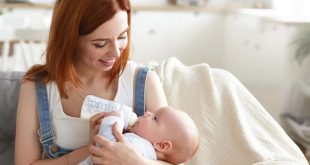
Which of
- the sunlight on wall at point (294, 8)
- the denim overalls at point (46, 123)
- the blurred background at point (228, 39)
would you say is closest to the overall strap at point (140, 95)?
the denim overalls at point (46, 123)

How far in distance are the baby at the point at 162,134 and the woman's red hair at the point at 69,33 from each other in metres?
0.19

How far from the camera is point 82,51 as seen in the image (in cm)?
120

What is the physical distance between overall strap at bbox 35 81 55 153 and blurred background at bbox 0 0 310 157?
3.69 ft

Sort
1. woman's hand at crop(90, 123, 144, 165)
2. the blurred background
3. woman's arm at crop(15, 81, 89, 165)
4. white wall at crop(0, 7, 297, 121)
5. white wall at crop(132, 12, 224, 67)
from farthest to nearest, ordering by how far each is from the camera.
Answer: white wall at crop(132, 12, 224, 67)
white wall at crop(0, 7, 297, 121)
the blurred background
woman's arm at crop(15, 81, 89, 165)
woman's hand at crop(90, 123, 144, 165)

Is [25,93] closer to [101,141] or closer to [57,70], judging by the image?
[57,70]

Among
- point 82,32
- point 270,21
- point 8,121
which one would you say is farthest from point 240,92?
point 270,21

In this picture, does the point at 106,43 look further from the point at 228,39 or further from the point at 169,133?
the point at 228,39

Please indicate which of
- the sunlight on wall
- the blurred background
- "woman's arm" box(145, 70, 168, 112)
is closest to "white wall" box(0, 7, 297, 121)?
the blurred background

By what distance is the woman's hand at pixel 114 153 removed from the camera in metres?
1.09

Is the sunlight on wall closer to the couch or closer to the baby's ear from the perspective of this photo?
the couch

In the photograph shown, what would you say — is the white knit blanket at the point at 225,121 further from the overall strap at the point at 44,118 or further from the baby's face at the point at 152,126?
the overall strap at the point at 44,118

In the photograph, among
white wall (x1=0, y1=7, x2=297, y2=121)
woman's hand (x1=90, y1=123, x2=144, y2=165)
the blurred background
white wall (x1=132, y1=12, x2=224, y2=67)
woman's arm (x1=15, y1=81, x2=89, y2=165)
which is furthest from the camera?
white wall (x1=132, y1=12, x2=224, y2=67)

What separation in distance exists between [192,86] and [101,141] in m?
0.56

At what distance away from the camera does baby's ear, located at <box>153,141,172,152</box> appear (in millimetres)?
1148
